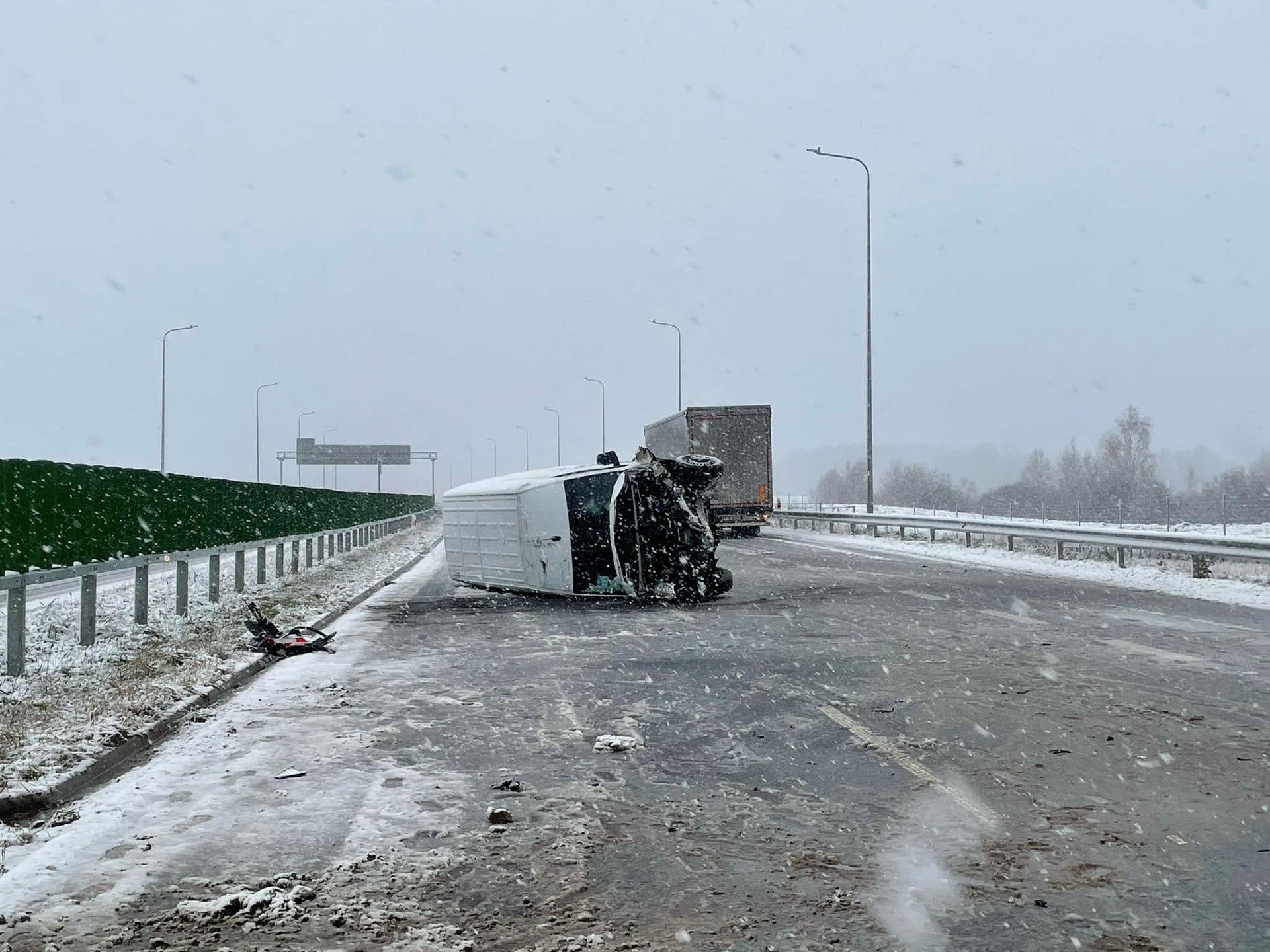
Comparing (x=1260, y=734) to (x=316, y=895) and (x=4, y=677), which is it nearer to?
(x=316, y=895)

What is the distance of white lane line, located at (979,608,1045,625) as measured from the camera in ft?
41.7

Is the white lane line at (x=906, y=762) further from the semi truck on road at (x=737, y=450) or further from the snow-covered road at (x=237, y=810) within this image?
the semi truck on road at (x=737, y=450)

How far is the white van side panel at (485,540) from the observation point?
55.1 feet

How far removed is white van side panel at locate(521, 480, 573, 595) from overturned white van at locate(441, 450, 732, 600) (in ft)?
0.04

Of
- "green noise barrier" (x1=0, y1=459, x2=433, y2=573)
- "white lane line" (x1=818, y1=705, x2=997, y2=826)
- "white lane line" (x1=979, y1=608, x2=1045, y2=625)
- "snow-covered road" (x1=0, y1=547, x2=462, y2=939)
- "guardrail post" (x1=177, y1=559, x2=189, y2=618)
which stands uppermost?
"green noise barrier" (x1=0, y1=459, x2=433, y2=573)

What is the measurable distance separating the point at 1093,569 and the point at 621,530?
34.5 ft

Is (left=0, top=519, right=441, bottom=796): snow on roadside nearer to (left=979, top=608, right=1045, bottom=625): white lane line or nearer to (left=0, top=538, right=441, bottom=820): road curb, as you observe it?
(left=0, top=538, right=441, bottom=820): road curb

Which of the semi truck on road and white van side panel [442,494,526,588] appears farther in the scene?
the semi truck on road

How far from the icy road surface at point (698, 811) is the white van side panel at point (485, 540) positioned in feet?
21.0

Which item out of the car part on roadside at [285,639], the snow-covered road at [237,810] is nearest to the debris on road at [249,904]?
the snow-covered road at [237,810]

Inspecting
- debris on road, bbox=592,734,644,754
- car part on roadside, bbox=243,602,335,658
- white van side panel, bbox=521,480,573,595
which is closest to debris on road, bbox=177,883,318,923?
debris on road, bbox=592,734,644,754

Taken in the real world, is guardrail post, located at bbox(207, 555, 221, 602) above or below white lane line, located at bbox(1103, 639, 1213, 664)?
above

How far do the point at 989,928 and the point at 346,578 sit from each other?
18.4 m

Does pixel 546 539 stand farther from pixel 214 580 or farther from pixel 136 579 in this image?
pixel 136 579
